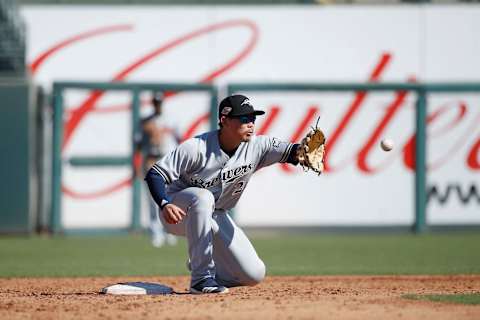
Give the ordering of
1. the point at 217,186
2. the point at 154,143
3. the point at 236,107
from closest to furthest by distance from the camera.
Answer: the point at 236,107 → the point at 217,186 → the point at 154,143

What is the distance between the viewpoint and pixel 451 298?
7.02 metres

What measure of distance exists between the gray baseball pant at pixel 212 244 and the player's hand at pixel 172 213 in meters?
0.23

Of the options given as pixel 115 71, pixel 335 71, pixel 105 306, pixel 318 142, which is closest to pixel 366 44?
pixel 335 71

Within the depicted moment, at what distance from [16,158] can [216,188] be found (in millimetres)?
7136

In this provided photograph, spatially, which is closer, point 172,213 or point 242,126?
point 172,213

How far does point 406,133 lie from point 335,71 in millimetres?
1396

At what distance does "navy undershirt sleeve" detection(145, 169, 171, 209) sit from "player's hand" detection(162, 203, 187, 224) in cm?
7

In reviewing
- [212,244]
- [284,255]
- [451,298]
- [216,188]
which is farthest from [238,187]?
[284,255]

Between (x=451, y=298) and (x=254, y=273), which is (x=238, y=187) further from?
(x=451, y=298)

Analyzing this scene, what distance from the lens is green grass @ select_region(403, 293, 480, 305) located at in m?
6.84

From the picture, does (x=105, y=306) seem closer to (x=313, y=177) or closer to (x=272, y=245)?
(x=272, y=245)

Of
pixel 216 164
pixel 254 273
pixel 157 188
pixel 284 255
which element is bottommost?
pixel 284 255

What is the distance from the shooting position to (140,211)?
14.4 metres

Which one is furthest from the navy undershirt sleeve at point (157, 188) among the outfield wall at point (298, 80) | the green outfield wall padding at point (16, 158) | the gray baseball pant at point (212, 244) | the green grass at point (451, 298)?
the outfield wall at point (298, 80)
